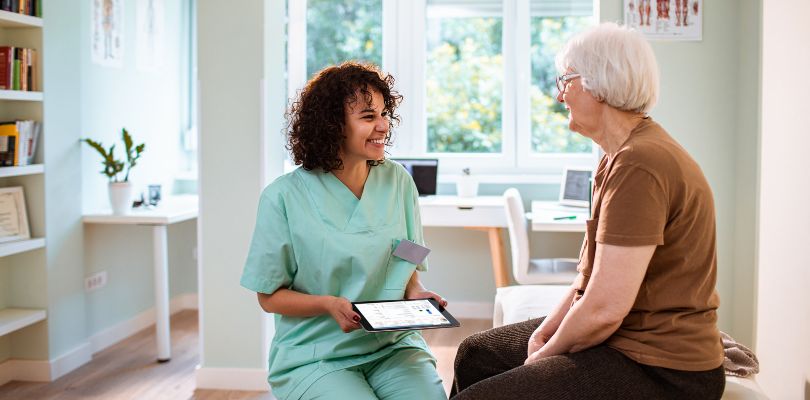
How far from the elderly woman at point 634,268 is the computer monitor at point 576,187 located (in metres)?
2.82

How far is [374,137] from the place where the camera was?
194 cm

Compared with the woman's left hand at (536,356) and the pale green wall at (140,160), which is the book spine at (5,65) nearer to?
the pale green wall at (140,160)

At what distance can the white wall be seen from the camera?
81.4 inches

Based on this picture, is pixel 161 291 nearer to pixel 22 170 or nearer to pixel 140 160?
pixel 22 170

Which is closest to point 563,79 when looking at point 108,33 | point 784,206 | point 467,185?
point 784,206

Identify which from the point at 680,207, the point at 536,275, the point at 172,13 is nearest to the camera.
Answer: the point at 680,207

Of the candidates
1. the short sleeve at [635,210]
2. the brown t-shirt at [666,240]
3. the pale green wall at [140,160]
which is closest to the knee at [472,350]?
the brown t-shirt at [666,240]

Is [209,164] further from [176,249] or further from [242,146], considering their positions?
[176,249]

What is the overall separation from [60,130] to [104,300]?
0.93m

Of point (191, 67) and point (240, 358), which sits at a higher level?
point (191, 67)

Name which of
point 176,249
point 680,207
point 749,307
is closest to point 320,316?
point 680,207

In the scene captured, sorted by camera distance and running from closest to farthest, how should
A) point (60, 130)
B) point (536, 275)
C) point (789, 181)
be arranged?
point (789, 181)
point (60, 130)
point (536, 275)

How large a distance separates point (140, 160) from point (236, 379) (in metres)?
1.69

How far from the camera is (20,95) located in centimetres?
327
